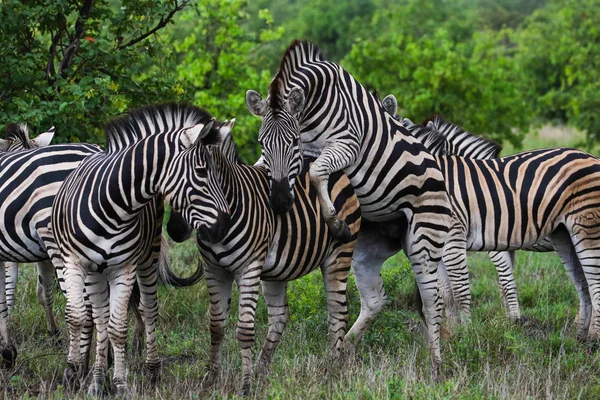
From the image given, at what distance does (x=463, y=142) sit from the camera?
8867 millimetres

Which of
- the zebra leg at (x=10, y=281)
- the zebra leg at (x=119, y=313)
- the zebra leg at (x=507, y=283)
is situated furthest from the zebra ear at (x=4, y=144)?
the zebra leg at (x=507, y=283)

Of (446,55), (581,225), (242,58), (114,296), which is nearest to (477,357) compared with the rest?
(581,225)

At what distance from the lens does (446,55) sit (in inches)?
714

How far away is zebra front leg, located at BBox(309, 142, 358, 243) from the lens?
5.72 m

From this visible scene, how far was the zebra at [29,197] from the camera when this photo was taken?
6035 mm

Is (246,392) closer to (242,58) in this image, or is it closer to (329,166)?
(329,166)

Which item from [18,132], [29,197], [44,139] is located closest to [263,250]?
[29,197]

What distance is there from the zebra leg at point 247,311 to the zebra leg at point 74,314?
1067mm

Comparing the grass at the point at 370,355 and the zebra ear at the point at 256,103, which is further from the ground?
the zebra ear at the point at 256,103

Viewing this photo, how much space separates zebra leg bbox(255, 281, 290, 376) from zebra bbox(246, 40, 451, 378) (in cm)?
65

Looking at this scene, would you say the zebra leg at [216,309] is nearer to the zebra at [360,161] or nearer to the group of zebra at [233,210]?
the group of zebra at [233,210]

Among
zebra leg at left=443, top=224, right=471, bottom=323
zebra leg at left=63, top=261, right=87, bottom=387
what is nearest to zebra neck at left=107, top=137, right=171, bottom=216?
zebra leg at left=63, top=261, right=87, bottom=387

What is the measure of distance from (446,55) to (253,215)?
13.4 metres

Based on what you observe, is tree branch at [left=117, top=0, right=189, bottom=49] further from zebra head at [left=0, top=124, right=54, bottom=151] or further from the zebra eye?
the zebra eye
